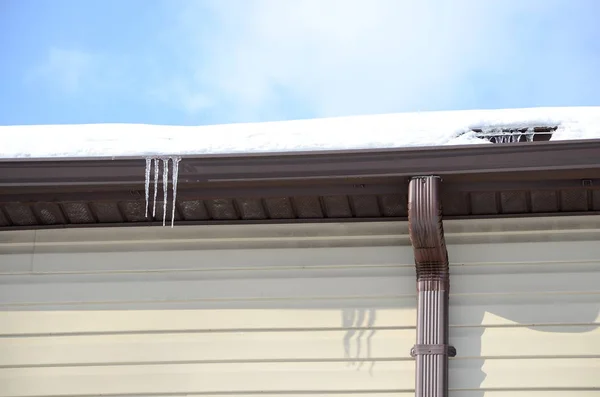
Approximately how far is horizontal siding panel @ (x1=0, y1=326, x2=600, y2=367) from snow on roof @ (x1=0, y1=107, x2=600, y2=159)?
1330 mm

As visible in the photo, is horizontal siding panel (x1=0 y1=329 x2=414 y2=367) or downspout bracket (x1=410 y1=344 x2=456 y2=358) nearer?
downspout bracket (x1=410 y1=344 x2=456 y2=358)

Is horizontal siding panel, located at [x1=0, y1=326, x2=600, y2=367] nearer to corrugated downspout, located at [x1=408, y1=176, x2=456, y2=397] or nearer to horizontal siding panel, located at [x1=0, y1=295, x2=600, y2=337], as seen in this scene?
horizontal siding panel, located at [x1=0, y1=295, x2=600, y2=337]

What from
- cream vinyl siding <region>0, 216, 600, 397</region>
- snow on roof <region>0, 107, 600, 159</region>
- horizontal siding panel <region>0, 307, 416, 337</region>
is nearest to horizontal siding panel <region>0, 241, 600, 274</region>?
cream vinyl siding <region>0, 216, 600, 397</region>

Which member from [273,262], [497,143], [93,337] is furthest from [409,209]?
[93,337]

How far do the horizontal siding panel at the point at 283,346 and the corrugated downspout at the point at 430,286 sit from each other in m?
0.17

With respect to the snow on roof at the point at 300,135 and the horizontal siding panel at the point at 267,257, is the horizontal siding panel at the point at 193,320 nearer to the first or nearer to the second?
the horizontal siding panel at the point at 267,257

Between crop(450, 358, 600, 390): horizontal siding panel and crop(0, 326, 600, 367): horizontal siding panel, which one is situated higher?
crop(0, 326, 600, 367): horizontal siding panel

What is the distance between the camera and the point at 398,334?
25.0 feet

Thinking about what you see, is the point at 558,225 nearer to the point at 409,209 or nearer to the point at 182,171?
the point at 409,209

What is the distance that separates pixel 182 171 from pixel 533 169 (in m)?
2.35

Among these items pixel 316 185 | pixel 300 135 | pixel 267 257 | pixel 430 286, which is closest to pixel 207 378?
pixel 267 257

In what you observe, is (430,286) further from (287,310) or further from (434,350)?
(287,310)

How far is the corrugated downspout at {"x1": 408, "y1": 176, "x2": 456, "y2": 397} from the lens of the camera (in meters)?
7.25

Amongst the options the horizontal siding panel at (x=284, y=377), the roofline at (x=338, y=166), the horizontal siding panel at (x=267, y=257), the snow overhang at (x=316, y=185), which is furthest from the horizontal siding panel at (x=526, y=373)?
the roofline at (x=338, y=166)
